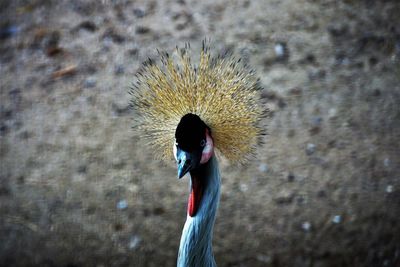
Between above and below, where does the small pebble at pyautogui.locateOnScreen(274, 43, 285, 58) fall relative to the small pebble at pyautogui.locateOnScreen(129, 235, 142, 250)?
above

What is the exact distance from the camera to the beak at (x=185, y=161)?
137 cm

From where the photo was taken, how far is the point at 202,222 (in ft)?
5.05

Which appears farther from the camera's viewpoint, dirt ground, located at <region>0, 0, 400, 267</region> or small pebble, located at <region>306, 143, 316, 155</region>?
small pebble, located at <region>306, 143, 316, 155</region>

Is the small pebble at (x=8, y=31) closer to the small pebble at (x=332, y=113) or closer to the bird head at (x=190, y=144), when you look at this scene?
the small pebble at (x=332, y=113)

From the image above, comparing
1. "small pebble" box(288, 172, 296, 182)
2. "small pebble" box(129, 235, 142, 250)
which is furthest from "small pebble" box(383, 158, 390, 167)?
"small pebble" box(129, 235, 142, 250)

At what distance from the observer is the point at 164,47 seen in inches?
110

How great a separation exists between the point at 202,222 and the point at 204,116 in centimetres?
27

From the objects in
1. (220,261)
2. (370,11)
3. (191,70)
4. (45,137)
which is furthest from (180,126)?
(370,11)

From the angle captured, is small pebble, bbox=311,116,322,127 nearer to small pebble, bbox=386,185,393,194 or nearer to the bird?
small pebble, bbox=386,185,393,194

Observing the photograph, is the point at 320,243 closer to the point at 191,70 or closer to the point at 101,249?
the point at 101,249

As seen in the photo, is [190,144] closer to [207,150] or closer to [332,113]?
[207,150]

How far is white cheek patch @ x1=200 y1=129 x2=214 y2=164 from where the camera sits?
1.45 m

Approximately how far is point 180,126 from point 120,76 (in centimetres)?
137

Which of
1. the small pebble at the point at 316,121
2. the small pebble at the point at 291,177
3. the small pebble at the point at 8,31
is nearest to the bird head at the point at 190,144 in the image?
the small pebble at the point at 291,177
